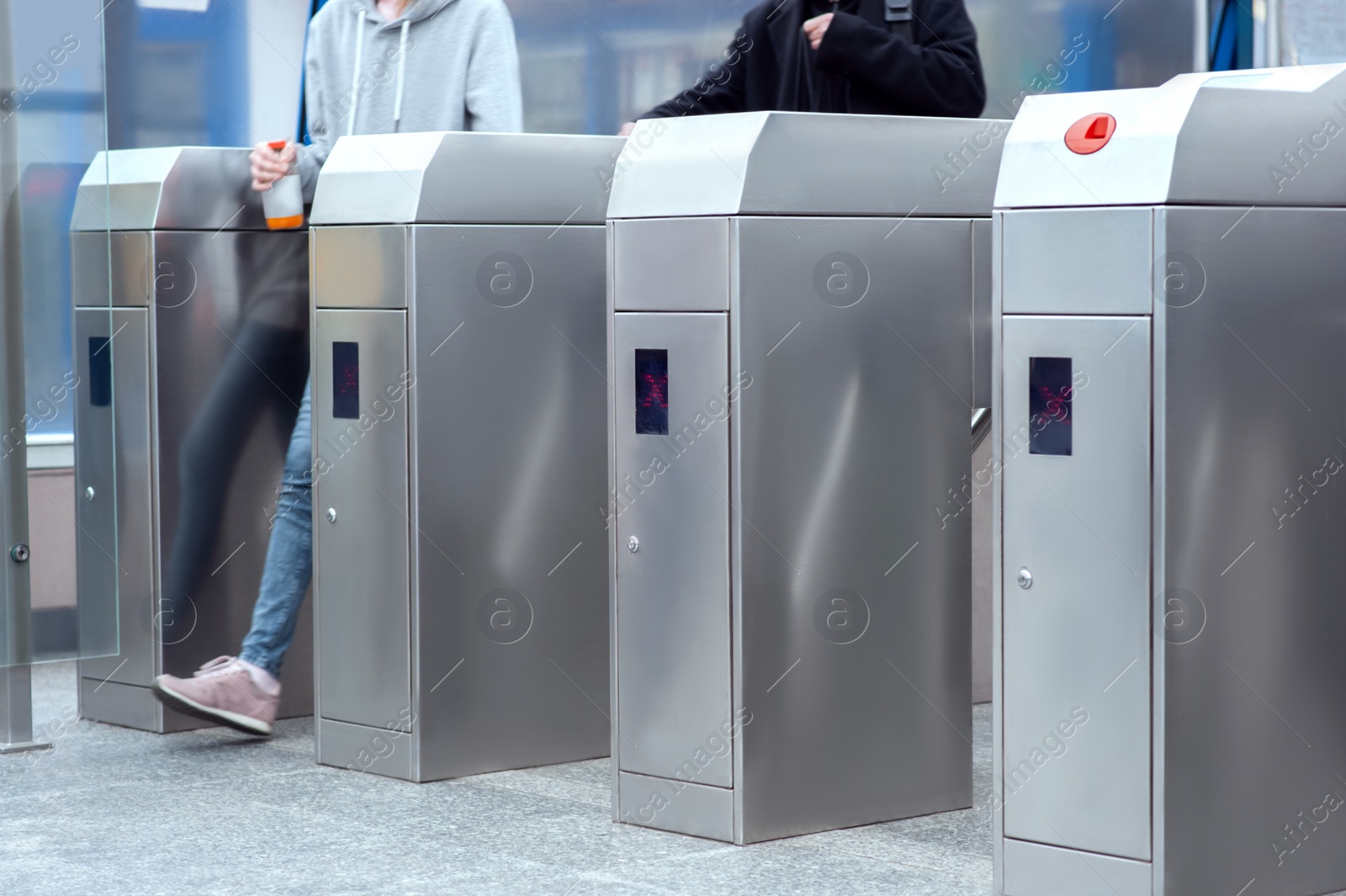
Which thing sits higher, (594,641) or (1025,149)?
(1025,149)

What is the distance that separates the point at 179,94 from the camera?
19.6ft

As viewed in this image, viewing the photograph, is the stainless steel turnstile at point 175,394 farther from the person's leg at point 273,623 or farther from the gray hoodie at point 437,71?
the gray hoodie at point 437,71

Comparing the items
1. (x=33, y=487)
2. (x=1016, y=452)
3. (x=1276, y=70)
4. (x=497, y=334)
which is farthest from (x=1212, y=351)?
(x=33, y=487)

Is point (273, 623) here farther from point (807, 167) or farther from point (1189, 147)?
point (1189, 147)

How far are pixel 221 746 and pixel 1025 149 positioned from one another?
2598 millimetres

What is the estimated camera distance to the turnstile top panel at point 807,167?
3352 mm

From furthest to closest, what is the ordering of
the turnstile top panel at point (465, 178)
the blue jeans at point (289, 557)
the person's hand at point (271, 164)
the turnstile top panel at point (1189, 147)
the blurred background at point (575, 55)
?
1. the blurred background at point (575, 55)
2. the person's hand at point (271, 164)
3. the blue jeans at point (289, 557)
4. the turnstile top panel at point (465, 178)
5. the turnstile top panel at point (1189, 147)

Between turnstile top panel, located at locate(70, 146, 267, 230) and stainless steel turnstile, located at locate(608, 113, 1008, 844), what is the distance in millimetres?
1488

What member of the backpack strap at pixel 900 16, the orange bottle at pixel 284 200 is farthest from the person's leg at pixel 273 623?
the backpack strap at pixel 900 16

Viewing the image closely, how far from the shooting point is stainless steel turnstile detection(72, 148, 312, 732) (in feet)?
14.9

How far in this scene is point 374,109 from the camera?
14.2 feet

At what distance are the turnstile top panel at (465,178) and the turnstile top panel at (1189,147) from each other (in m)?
1.36

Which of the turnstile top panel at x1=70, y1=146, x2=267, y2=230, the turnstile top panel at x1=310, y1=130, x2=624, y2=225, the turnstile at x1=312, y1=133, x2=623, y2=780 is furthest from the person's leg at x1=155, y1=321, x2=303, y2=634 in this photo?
the turnstile top panel at x1=310, y1=130, x2=624, y2=225

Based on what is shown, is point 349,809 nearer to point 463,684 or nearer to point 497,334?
point 463,684
